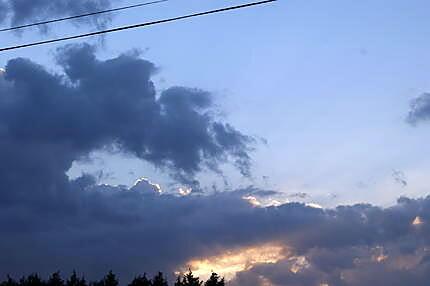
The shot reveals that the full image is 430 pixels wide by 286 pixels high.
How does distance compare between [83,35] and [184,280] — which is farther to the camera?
[184,280]

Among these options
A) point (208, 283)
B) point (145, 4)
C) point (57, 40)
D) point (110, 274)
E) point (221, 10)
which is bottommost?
point (221, 10)

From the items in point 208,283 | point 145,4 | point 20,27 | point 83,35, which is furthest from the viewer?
point 208,283

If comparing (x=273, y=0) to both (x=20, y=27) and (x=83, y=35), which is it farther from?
(x=20, y=27)

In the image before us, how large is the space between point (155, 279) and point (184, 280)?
13.0 meters

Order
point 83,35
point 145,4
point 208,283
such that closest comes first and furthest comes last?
point 83,35
point 145,4
point 208,283

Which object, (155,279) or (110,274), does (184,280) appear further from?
(110,274)

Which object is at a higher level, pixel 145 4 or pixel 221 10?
pixel 145 4

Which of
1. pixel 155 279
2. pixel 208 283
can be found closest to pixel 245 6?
pixel 208 283

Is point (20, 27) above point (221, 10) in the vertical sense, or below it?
above

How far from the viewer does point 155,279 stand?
463ft

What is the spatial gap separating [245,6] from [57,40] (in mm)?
5744

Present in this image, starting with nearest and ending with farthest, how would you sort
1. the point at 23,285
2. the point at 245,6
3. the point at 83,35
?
1. the point at 245,6
2. the point at 83,35
3. the point at 23,285

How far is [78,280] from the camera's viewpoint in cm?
15512

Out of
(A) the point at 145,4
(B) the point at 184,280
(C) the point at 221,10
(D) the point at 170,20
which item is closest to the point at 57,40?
(A) the point at 145,4
